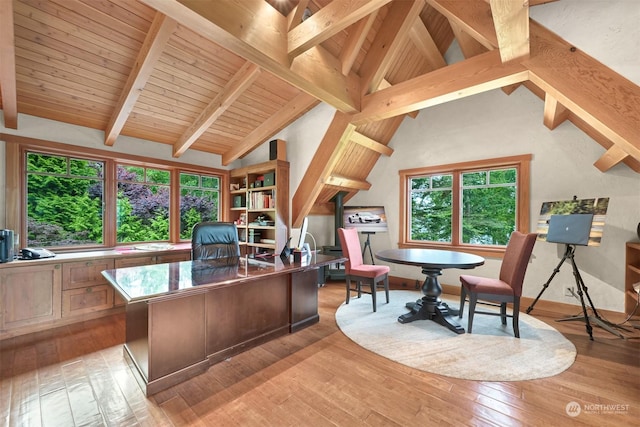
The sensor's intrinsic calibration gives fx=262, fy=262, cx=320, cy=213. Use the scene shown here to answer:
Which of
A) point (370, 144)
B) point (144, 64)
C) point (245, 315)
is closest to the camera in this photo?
point (245, 315)

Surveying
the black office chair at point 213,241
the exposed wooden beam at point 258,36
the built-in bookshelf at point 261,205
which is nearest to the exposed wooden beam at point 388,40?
the exposed wooden beam at point 258,36

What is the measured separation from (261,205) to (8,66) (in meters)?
3.10

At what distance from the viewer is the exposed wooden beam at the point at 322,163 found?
367cm

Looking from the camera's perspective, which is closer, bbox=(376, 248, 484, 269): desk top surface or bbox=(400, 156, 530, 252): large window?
bbox=(376, 248, 484, 269): desk top surface

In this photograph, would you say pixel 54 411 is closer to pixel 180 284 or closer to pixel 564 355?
pixel 180 284

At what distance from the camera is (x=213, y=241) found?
3.08m

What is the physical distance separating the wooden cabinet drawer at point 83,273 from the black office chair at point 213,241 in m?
1.35

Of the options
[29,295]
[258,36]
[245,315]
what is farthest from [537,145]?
[29,295]

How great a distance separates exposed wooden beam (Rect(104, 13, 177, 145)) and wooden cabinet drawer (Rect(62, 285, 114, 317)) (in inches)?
80.5

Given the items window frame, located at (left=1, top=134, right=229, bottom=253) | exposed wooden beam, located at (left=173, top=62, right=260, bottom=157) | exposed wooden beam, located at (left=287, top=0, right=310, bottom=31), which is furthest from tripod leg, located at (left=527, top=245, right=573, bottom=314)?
window frame, located at (left=1, top=134, right=229, bottom=253)

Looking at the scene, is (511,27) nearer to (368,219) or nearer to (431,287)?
(431,287)

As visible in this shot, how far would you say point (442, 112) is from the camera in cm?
431

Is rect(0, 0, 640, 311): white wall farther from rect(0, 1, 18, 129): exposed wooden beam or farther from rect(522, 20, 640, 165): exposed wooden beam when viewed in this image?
rect(0, 1, 18, 129): exposed wooden beam

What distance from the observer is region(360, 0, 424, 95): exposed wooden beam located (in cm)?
293
